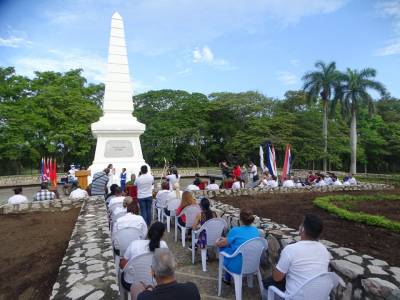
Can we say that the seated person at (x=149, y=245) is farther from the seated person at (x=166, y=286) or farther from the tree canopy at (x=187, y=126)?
the tree canopy at (x=187, y=126)

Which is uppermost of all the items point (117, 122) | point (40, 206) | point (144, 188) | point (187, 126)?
point (187, 126)

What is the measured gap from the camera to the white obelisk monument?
1565cm

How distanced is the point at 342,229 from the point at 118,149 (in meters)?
12.4

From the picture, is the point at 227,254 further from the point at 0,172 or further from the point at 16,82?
the point at 0,172

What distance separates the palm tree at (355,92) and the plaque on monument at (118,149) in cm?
2374

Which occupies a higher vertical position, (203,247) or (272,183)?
(272,183)

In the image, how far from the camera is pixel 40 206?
9.33 metres

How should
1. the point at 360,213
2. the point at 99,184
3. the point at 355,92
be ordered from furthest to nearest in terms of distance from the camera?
1. the point at 355,92
2. the point at 99,184
3. the point at 360,213

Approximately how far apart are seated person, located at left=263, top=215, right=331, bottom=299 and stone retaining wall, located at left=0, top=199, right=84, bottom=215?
8164 millimetres

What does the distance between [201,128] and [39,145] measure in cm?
1708

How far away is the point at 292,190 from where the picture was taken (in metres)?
12.0

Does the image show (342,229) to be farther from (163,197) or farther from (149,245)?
(163,197)

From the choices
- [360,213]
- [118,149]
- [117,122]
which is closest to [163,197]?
[360,213]

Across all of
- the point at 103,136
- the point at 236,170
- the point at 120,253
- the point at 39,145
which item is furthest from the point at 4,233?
the point at 39,145
